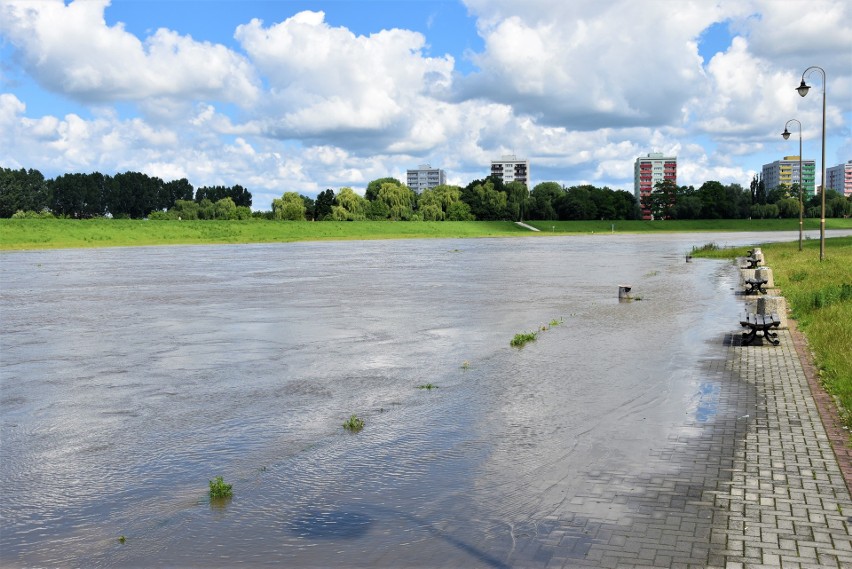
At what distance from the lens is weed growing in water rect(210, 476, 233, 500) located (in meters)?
6.64

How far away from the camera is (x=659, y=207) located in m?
158

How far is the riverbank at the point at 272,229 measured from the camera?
2963 inches

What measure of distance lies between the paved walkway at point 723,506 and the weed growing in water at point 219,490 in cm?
249

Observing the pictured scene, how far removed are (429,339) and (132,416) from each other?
6.66m

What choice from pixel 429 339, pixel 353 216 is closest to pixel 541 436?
pixel 429 339

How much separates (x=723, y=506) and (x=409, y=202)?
422ft

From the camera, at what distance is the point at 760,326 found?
13.2m

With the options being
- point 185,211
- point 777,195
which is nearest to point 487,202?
point 185,211

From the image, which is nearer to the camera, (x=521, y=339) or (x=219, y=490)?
(x=219, y=490)

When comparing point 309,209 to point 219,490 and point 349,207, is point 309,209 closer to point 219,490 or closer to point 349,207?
point 349,207

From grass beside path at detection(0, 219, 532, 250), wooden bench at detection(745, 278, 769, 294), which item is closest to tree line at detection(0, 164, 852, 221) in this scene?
grass beside path at detection(0, 219, 532, 250)

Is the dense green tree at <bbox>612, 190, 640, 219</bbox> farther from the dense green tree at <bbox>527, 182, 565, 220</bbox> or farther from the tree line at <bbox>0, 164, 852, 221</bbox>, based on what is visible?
the dense green tree at <bbox>527, 182, 565, 220</bbox>

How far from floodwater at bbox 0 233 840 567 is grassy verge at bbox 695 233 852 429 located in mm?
1406

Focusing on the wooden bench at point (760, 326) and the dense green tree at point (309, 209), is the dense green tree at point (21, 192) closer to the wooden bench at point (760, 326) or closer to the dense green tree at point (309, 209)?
the dense green tree at point (309, 209)
